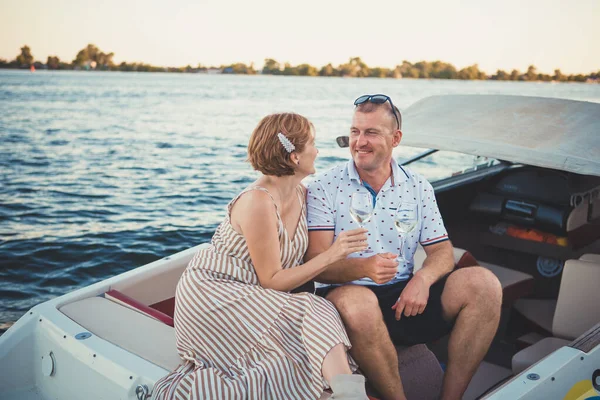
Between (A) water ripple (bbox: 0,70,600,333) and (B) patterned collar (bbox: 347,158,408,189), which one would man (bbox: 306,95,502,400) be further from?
(A) water ripple (bbox: 0,70,600,333)

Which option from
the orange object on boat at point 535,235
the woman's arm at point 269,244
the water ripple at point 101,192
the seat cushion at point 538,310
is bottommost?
the water ripple at point 101,192

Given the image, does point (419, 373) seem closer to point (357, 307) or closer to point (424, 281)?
point (424, 281)

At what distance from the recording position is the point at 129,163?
44.4 ft

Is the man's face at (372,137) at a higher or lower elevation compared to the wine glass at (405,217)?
higher

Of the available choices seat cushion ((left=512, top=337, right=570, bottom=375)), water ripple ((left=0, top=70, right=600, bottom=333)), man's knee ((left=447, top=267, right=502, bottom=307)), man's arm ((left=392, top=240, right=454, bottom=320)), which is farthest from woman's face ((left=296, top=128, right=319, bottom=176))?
water ripple ((left=0, top=70, right=600, bottom=333))

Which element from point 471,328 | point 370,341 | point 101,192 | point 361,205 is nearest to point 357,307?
point 370,341

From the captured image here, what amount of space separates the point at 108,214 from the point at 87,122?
48.0ft

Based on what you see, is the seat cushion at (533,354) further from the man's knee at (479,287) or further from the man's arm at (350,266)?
the man's arm at (350,266)

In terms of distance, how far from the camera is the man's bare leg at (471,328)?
207cm

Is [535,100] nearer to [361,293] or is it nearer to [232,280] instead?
[361,293]

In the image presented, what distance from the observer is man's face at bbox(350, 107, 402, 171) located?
2289 mm

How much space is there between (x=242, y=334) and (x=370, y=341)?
1.42 ft

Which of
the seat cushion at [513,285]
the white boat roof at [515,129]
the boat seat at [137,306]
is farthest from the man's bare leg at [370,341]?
the seat cushion at [513,285]

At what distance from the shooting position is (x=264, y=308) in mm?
1857
